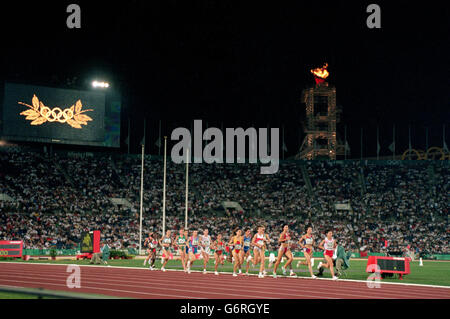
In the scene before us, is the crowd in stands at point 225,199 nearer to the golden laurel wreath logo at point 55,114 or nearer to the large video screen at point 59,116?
the large video screen at point 59,116

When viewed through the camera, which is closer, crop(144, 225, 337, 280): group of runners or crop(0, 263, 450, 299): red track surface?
crop(0, 263, 450, 299): red track surface

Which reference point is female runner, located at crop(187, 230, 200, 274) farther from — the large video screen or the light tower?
the light tower

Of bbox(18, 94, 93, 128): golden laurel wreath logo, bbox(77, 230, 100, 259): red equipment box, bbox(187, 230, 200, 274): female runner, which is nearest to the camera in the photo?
bbox(187, 230, 200, 274): female runner

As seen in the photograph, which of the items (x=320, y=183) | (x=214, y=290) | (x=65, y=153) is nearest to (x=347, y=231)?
(x=320, y=183)

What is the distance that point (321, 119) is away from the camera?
2886 inches

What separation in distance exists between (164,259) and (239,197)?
3415 cm

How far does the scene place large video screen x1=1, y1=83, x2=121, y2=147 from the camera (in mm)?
49969

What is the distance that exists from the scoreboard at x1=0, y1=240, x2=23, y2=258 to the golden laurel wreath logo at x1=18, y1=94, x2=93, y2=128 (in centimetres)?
1643

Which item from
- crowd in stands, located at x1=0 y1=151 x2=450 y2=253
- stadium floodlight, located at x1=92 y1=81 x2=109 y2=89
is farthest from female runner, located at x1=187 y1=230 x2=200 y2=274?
stadium floodlight, located at x1=92 y1=81 x2=109 y2=89

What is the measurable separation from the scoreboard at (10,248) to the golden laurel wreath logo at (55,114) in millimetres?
16432

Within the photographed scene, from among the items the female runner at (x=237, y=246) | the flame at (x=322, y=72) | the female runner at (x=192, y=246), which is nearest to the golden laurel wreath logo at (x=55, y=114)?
the female runner at (x=192, y=246)

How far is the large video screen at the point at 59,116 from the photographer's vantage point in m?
50.0

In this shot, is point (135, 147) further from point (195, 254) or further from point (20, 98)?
point (195, 254)

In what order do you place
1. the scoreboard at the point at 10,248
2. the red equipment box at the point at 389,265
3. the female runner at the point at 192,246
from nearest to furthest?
the red equipment box at the point at 389,265 → the female runner at the point at 192,246 → the scoreboard at the point at 10,248
